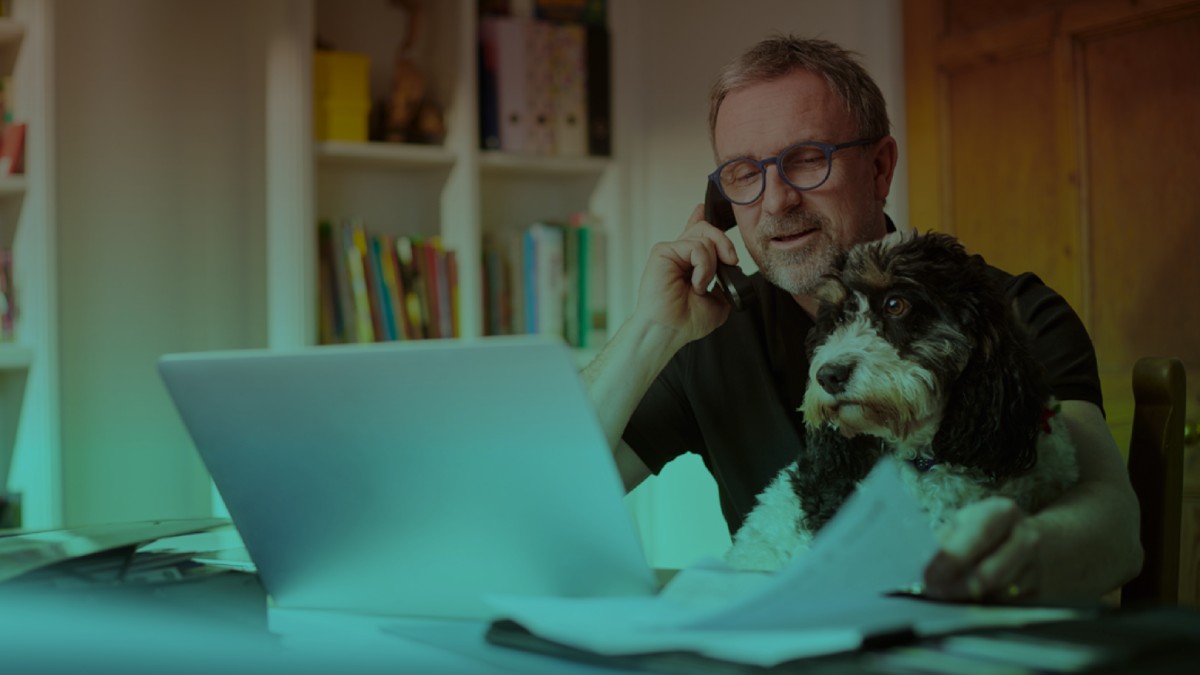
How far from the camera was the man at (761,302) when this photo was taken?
1.42 m

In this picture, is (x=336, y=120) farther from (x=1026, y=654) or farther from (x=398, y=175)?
(x=1026, y=654)

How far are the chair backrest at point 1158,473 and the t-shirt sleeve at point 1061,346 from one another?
0.22 ft

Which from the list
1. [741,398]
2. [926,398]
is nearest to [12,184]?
[741,398]

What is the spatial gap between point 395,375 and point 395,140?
253 cm

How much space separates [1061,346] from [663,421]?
0.52 metres

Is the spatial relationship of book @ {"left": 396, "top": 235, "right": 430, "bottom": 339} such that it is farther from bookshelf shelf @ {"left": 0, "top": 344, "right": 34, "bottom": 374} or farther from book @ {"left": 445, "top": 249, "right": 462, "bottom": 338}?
bookshelf shelf @ {"left": 0, "top": 344, "right": 34, "bottom": 374}

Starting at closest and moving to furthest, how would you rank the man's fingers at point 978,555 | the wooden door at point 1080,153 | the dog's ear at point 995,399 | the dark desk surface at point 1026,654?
the dark desk surface at point 1026,654 < the man's fingers at point 978,555 < the dog's ear at point 995,399 < the wooden door at point 1080,153

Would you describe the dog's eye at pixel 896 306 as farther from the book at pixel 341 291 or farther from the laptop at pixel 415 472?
the book at pixel 341 291

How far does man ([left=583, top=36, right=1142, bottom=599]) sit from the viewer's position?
142 cm

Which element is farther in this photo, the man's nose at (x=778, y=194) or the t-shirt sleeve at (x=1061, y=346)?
the man's nose at (x=778, y=194)

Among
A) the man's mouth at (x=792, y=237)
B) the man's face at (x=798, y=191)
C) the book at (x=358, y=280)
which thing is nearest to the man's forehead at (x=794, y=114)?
the man's face at (x=798, y=191)

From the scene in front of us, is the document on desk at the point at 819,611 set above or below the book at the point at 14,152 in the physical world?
below

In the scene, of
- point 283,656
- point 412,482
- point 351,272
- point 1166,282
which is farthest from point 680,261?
point 351,272

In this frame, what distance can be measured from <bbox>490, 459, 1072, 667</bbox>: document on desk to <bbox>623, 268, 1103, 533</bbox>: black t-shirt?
91 cm
